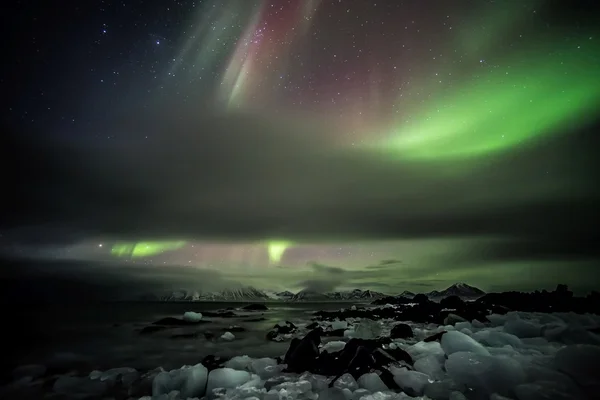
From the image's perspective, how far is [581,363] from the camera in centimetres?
700

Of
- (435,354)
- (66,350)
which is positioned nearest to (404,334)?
(435,354)

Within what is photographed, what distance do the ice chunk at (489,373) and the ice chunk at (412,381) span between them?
75cm

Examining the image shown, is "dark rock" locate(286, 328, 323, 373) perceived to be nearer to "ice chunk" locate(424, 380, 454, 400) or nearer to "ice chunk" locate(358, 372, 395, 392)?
"ice chunk" locate(358, 372, 395, 392)

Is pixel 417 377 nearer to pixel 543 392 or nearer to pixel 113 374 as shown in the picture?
pixel 543 392

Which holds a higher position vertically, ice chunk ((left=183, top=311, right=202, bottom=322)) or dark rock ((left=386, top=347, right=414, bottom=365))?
dark rock ((left=386, top=347, right=414, bottom=365))

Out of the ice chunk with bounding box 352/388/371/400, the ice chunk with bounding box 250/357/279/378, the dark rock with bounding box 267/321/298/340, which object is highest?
the ice chunk with bounding box 352/388/371/400

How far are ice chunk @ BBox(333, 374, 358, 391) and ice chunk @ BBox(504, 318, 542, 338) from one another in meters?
8.53

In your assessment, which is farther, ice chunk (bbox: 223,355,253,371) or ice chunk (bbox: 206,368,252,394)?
ice chunk (bbox: 223,355,253,371)

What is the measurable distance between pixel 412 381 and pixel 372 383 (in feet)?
3.42

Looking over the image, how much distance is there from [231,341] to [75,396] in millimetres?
16053

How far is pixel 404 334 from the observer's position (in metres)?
16.7

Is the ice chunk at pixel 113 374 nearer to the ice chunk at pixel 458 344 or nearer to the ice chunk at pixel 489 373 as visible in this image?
the ice chunk at pixel 489 373

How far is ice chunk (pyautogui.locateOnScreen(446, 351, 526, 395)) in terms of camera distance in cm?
704

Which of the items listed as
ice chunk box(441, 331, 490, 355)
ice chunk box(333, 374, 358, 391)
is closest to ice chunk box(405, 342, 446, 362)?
ice chunk box(441, 331, 490, 355)
